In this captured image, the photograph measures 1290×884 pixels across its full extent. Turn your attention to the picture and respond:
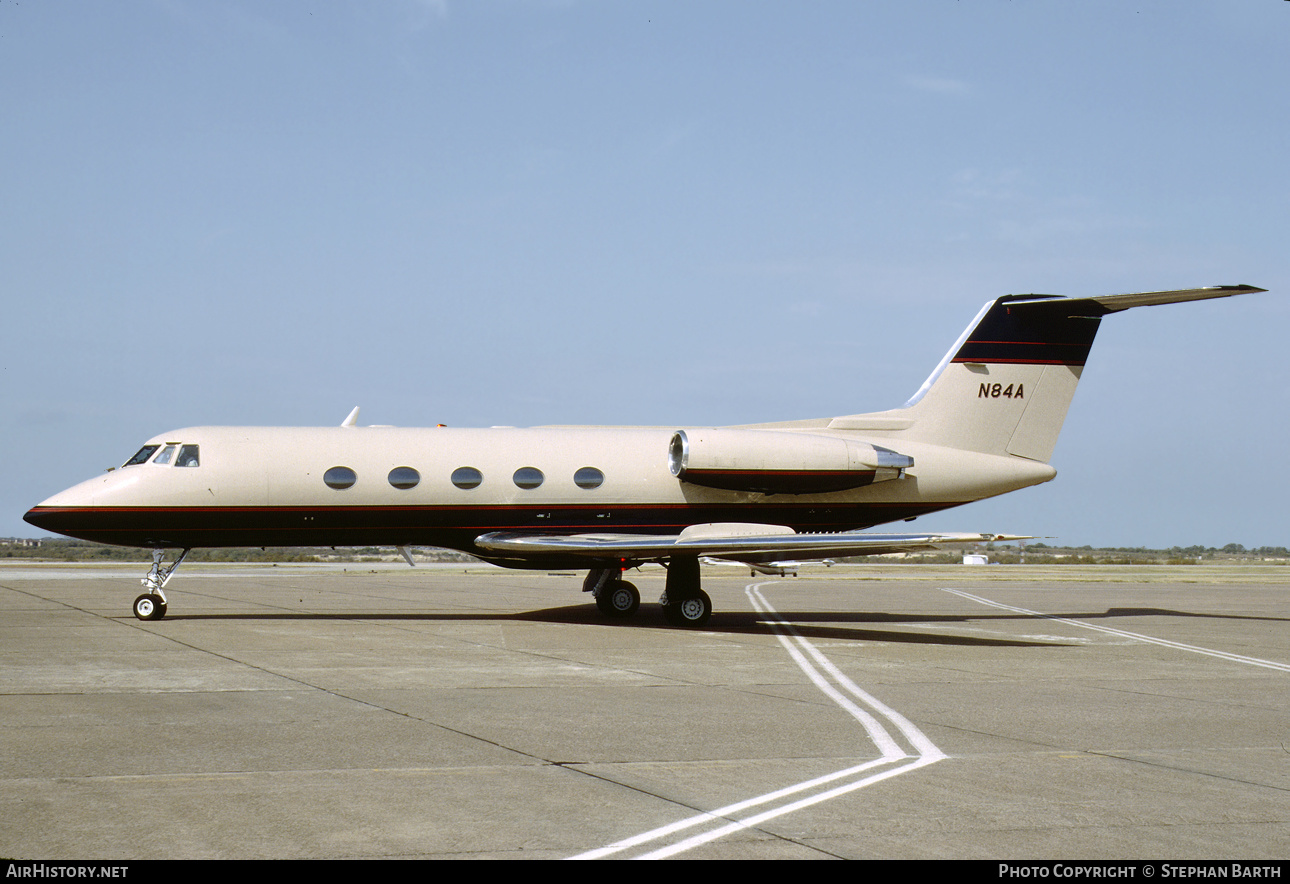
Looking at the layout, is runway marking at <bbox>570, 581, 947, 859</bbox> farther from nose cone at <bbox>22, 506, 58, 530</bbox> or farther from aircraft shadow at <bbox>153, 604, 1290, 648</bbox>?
nose cone at <bbox>22, 506, 58, 530</bbox>

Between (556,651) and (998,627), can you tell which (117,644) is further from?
(998,627)

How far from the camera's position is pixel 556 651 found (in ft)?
47.6

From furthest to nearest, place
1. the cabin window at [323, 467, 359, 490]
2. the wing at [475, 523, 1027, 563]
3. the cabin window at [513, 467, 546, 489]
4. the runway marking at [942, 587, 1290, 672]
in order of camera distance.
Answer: the cabin window at [513, 467, 546, 489]
the cabin window at [323, 467, 359, 490]
the wing at [475, 523, 1027, 563]
the runway marking at [942, 587, 1290, 672]

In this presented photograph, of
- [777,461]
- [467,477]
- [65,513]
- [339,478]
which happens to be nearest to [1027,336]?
[777,461]

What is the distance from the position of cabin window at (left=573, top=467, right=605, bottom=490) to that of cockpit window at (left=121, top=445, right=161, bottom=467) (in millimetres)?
7051

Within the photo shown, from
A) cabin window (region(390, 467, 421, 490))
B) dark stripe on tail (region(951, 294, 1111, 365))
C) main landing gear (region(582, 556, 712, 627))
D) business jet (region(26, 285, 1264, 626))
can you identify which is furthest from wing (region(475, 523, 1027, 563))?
dark stripe on tail (region(951, 294, 1111, 365))

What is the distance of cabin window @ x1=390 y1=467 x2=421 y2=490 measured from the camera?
1869 cm

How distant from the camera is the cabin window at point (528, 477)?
1911 cm

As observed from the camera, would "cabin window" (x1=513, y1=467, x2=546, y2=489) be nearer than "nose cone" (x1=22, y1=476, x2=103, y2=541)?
No

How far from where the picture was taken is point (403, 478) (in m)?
18.7

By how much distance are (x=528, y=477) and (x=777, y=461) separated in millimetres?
4341

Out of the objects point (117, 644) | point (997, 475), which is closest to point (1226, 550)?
point (997, 475)

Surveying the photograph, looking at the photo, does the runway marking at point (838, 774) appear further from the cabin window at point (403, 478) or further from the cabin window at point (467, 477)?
the cabin window at point (403, 478)

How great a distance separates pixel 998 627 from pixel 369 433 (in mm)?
11619
